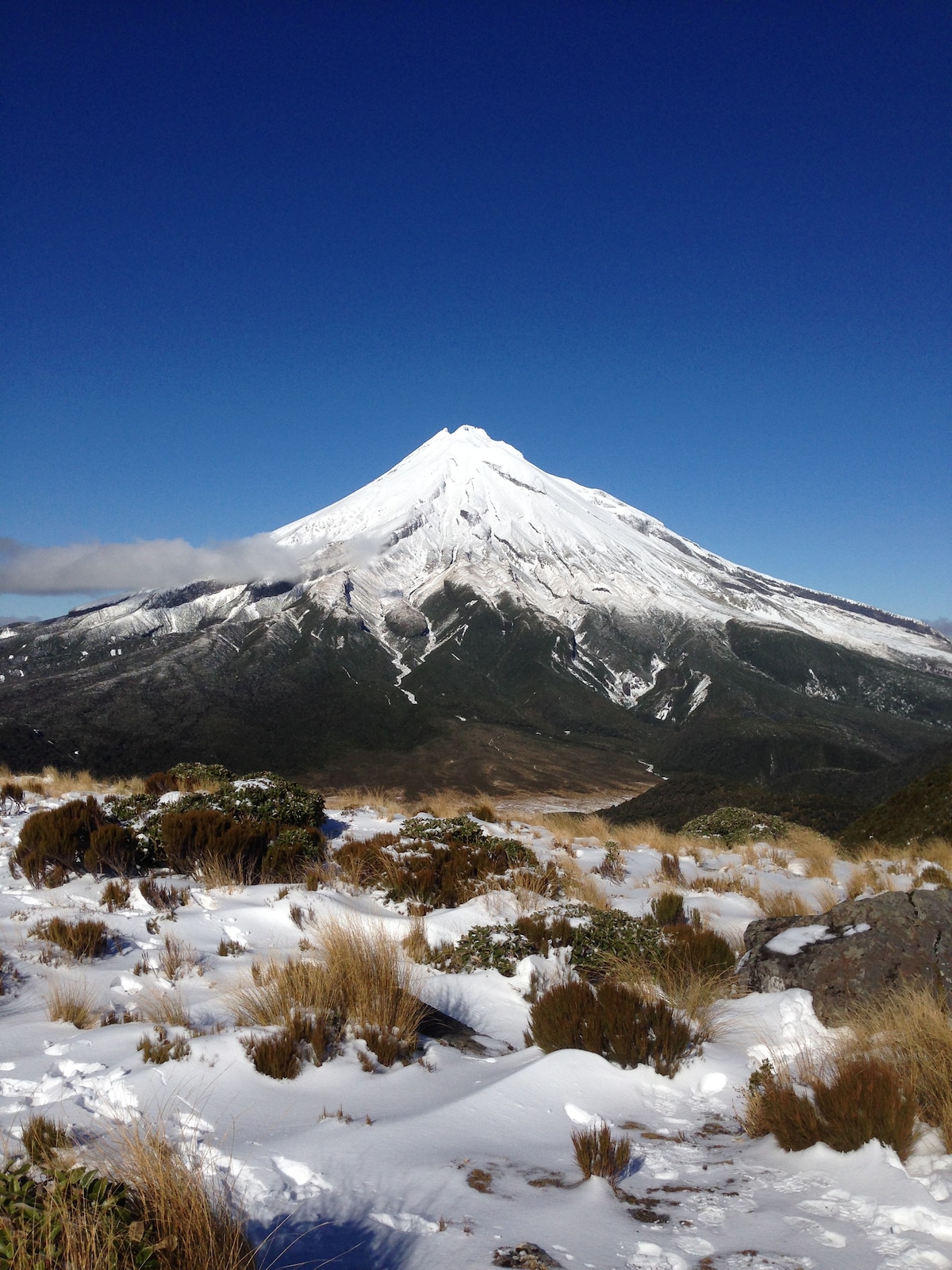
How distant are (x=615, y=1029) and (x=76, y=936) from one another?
4419 mm

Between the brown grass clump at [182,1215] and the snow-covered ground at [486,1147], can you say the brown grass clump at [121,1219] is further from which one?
the snow-covered ground at [486,1147]

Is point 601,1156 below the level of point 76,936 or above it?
above

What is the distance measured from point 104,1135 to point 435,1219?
58.0 inches

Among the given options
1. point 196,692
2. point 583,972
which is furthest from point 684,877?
point 196,692

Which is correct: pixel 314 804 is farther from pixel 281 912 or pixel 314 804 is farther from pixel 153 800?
pixel 281 912

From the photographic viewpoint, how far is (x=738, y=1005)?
18.3 ft

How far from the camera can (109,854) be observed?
28.5 feet

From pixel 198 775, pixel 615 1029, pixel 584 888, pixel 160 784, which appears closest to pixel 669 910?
pixel 584 888

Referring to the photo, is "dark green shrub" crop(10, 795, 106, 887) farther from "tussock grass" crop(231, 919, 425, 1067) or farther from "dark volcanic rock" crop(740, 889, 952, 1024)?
"dark volcanic rock" crop(740, 889, 952, 1024)

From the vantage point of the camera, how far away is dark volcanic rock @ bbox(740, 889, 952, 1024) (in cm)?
514

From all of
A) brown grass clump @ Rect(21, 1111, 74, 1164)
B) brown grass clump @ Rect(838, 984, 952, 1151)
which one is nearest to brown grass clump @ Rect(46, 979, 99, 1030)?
brown grass clump @ Rect(21, 1111, 74, 1164)

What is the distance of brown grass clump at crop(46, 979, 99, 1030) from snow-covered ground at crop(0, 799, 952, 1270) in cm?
8

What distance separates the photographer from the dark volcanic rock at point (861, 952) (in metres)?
5.14

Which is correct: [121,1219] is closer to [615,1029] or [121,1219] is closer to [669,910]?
[615,1029]
